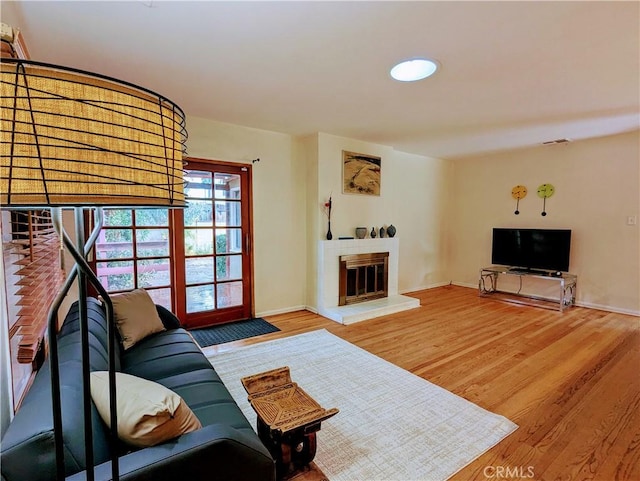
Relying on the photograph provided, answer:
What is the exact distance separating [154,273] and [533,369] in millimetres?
3729

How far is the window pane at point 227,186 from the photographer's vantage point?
146 inches

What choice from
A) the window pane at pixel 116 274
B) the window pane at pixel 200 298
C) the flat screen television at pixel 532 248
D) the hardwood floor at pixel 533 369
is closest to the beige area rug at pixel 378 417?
the hardwood floor at pixel 533 369

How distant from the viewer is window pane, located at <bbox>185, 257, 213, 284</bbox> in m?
3.59

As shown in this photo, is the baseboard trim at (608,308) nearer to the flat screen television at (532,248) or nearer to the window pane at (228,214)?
the flat screen television at (532,248)

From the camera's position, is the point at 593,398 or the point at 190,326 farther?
the point at 190,326

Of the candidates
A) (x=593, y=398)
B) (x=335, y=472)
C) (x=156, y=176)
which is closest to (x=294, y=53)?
(x=156, y=176)

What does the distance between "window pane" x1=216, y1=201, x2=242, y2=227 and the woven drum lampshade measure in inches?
125

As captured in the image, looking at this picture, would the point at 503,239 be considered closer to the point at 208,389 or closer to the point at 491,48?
the point at 491,48

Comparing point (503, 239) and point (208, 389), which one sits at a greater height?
point (503, 239)

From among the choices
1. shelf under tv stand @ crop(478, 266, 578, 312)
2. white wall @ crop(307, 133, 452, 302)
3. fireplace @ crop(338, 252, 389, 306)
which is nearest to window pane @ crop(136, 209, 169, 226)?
white wall @ crop(307, 133, 452, 302)

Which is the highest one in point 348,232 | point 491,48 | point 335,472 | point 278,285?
point 491,48

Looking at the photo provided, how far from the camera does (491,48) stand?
2.02m

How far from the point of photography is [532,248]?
478 centimetres

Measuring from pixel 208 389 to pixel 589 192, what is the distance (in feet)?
17.6
